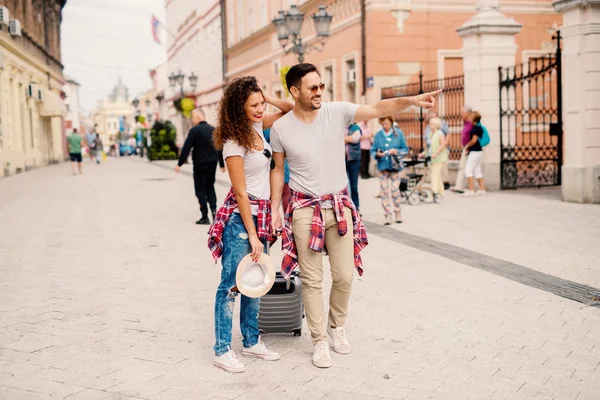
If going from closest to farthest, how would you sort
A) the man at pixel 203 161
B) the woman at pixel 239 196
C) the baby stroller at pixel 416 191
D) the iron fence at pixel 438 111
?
the woman at pixel 239 196
the man at pixel 203 161
the baby stroller at pixel 416 191
the iron fence at pixel 438 111

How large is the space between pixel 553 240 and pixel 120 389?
21.3ft

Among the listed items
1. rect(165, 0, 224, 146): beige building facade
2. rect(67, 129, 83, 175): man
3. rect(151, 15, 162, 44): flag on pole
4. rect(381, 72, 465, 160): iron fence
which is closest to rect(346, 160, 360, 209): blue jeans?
rect(381, 72, 465, 160): iron fence

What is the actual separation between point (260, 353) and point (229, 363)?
28 cm

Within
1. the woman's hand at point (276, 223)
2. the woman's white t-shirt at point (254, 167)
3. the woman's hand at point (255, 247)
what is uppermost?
the woman's white t-shirt at point (254, 167)

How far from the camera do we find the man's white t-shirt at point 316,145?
192 inches

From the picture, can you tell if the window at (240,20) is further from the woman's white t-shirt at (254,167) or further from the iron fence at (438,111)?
the woman's white t-shirt at (254,167)

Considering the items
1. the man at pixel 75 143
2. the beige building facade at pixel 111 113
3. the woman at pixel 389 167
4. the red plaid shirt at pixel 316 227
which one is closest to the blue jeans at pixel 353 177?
the woman at pixel 389 167

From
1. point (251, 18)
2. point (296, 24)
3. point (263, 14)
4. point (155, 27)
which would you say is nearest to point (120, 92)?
point (155, 27)

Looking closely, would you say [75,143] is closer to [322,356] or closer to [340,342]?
[340,342]

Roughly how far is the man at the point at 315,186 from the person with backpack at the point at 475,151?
1114 cm

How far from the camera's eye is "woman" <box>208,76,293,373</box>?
4.71m

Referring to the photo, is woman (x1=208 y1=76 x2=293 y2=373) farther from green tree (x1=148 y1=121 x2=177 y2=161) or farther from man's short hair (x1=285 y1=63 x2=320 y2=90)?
green tree (x1=148 y1=121 x2=177 y2=161)

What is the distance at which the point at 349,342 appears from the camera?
5.34 metres

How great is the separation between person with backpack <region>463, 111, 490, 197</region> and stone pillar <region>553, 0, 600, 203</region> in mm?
2409
